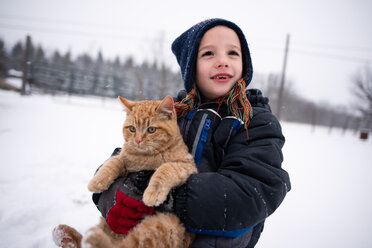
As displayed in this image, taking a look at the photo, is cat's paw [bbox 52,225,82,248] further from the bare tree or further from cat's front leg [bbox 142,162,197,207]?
the bare tree

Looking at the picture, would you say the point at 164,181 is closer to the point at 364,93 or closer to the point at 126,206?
the point at 126,206

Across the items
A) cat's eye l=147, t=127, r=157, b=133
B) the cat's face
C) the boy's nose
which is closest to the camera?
the boy's nose

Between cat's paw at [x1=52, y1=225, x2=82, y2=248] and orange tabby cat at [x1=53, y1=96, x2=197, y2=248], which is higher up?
orange tabby cat at [x1=53, y1=96, x2=197, y2=248]

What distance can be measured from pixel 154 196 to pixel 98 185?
50cm

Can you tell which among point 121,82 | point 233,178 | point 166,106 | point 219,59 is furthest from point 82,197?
point 121,82

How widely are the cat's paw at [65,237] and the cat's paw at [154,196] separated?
24.9 inches

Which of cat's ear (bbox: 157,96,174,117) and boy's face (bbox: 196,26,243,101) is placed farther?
cat's ear (bbox: 157,96,174,117)

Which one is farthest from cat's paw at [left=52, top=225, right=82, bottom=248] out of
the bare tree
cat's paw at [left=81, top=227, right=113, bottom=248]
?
the bare tree

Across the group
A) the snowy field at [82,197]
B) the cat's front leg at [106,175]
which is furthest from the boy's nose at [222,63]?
the snowy field at [82,197]

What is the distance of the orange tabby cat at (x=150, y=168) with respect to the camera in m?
1.14

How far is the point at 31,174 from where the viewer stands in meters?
3.51

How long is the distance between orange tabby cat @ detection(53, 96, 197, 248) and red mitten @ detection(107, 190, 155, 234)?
0.23ft

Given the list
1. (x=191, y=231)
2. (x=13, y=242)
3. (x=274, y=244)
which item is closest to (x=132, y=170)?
(x=191, y=231)

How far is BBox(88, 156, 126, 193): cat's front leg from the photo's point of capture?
1.44m
